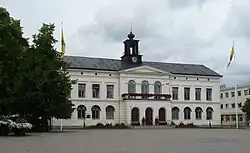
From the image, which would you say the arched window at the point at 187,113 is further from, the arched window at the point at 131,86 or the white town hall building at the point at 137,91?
the arched window at the point at 131,86

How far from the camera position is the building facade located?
350 ft

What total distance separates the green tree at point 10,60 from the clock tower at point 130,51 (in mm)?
36872

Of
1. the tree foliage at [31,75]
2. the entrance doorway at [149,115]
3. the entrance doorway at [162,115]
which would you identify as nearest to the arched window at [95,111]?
Answer: the entrance doorway at [149,115]

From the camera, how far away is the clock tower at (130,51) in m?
76.8

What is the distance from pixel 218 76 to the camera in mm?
79188

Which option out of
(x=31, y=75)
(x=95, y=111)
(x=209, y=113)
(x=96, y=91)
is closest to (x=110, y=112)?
(x=95, y=111)

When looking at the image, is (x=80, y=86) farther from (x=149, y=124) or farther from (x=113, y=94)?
→ (x=149, y=124)

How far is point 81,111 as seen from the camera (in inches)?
2744

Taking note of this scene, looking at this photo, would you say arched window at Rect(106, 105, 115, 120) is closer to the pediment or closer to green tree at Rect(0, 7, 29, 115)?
the pediment

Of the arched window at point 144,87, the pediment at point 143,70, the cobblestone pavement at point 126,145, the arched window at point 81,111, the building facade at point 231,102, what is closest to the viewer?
the cobblestone pavement at point 126,145

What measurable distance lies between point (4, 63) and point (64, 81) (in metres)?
7.82

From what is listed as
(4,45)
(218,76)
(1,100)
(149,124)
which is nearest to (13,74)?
(1,100)

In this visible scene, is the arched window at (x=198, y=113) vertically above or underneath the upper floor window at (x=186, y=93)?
underneath

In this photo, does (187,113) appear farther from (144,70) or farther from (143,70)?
(143,70)
